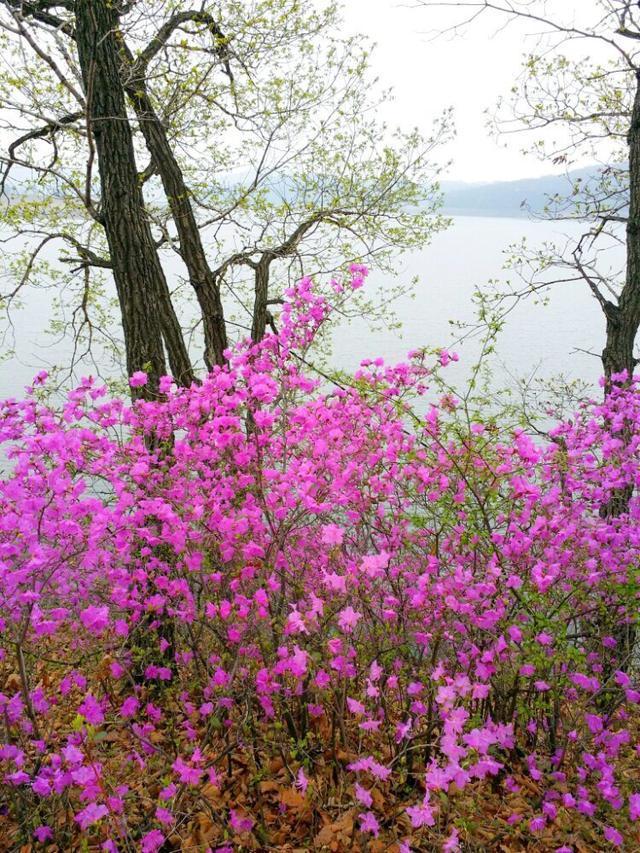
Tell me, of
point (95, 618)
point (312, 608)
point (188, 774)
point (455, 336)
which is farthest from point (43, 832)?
point (455, 336)

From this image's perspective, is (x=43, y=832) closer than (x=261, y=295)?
Yes

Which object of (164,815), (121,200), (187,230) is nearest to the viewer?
(164,815)

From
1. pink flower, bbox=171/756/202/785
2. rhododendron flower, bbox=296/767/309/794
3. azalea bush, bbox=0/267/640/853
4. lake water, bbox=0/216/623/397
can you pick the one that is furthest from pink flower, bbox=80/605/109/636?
lake water, bbox=0/216/623/397

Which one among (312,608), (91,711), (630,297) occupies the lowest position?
Answer: (91,711)

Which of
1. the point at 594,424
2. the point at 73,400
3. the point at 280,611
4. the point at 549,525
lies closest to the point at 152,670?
the point at 280,611

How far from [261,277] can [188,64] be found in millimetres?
2503

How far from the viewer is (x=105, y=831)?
3576 millimetres

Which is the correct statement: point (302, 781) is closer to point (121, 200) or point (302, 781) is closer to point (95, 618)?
point (95, 618)

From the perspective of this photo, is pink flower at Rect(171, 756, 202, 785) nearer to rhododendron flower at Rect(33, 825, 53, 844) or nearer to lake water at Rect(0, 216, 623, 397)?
rhododendron flower at Rect(33, 825, 53, 844)

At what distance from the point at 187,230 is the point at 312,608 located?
536 centimetres

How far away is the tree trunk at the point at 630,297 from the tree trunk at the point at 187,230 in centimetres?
416

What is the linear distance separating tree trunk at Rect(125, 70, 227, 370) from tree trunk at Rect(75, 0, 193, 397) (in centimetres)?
138

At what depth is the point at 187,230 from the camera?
7.43m

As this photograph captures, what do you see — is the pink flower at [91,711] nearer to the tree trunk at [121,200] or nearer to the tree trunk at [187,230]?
the tree trunk at [121,200]
